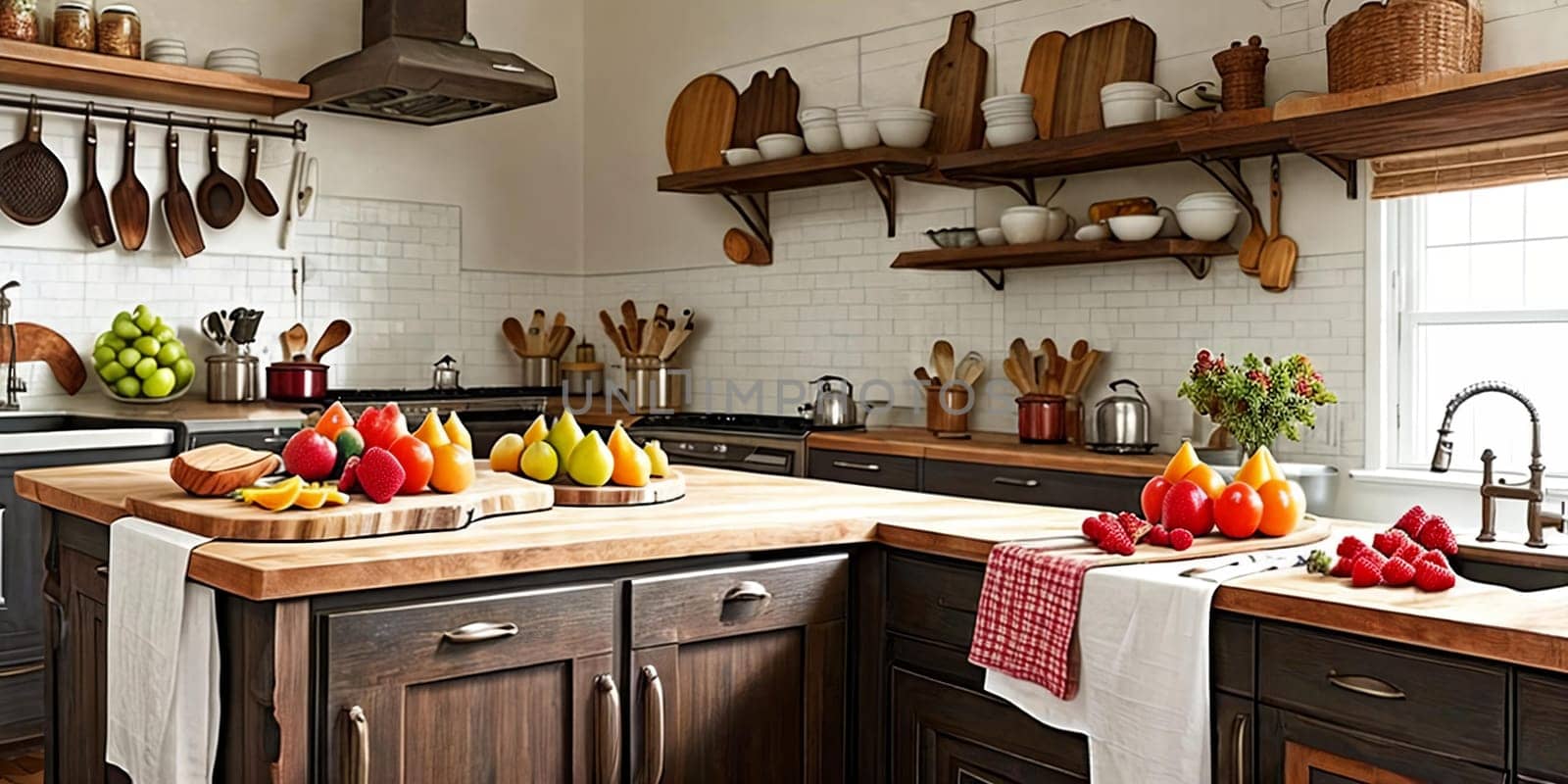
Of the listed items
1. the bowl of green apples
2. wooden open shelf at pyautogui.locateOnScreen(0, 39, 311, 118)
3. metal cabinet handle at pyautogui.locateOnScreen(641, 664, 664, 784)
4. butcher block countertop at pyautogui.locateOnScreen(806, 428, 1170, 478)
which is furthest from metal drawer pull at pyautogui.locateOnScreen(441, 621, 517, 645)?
wooden open shelf at pyautogui.locateOnScreen(0, 39, 311, 118)

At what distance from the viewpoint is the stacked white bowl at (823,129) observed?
245 inches

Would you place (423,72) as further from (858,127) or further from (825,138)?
(858,127)

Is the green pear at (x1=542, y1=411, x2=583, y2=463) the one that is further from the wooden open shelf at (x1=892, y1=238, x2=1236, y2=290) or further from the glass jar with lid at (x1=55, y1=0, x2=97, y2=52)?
the glass jar with lid at (x1=55, y1=0, x2=97, y2=52)

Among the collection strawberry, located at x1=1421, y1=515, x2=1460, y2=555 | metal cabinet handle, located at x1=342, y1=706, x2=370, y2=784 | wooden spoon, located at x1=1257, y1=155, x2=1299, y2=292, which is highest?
wooden spoon, located at x1=1257, y1=155, x2=1299, y2=292

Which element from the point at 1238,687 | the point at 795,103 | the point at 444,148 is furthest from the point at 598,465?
the point at 444,148

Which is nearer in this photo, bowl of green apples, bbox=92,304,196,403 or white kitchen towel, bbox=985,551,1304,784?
white kitchen towel, bbox=985,551,1304,784

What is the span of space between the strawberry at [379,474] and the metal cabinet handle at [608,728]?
548 mm

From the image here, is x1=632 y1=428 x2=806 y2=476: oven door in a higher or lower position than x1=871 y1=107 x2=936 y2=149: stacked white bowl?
lower

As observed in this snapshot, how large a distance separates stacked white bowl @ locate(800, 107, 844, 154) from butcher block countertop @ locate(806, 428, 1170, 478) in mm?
1245

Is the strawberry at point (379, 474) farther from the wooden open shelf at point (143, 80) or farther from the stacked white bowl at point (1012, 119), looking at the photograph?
the wooden open shelf at point (143, 80)

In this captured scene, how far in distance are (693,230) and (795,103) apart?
0.94 meters

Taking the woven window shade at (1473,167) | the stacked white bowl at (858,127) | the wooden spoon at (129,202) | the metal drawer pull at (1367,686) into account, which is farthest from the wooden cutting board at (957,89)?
the metal drawer pull at (1367,686)

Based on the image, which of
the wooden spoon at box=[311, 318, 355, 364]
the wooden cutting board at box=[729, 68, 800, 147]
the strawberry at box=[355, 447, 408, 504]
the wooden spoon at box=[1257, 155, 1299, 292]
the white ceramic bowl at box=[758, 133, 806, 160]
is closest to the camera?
the strawberry at box=[355, 447, 408, 504]

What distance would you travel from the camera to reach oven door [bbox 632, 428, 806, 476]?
600cm
